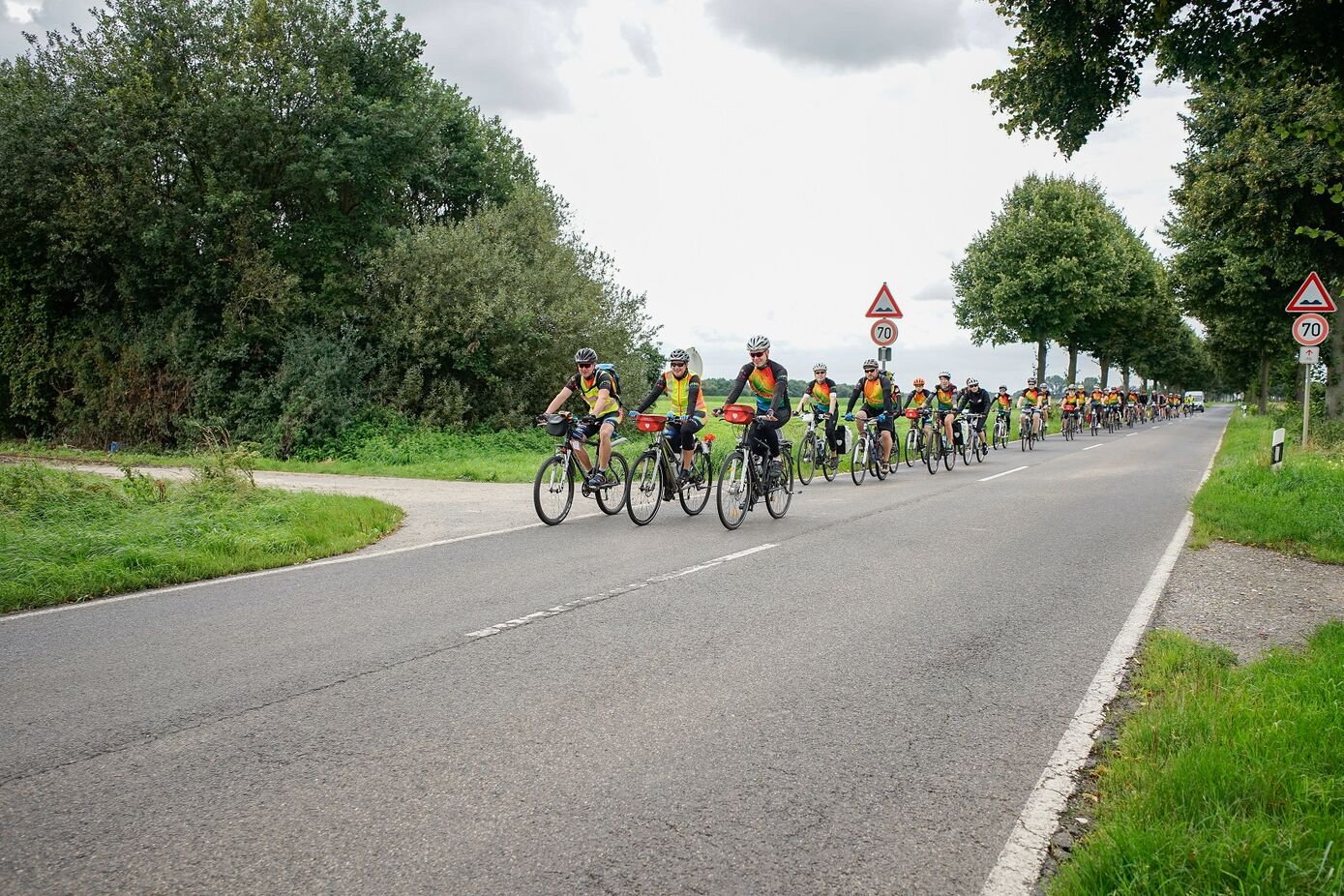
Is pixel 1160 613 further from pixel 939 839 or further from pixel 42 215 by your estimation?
pixel 42 215

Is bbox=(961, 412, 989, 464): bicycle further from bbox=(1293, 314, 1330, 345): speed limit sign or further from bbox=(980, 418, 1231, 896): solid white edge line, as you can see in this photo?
bbox=(980, 418, 1231, 896): solid white edge line

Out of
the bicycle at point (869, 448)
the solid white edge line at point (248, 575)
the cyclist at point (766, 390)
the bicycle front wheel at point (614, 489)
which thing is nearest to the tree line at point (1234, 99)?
the cyclist at point (766, 390)

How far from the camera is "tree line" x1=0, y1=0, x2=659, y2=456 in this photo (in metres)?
22.4

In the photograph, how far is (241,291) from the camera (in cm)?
2298

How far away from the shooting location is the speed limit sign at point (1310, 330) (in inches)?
666

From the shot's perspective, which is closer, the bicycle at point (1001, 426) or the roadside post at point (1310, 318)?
the roadside post at point (1310, 318)

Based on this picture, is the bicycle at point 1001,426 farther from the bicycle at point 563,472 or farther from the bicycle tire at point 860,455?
the bicycle at point 563,472

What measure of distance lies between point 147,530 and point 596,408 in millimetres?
5014

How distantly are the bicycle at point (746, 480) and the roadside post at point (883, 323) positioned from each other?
833 centimetres

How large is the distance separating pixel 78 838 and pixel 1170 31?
41.5ft

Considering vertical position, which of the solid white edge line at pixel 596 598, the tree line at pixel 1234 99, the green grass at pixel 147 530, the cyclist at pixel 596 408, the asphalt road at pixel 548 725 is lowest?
the asphalt road at pixel 548 725

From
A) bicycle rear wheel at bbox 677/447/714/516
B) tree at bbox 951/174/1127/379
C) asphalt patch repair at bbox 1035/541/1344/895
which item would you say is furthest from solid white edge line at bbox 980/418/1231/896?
tree at bbox 951/174/1127/379

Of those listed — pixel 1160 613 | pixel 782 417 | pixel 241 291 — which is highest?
pixel 241 291

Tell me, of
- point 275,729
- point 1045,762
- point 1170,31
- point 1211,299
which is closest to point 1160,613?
point 1045,762
